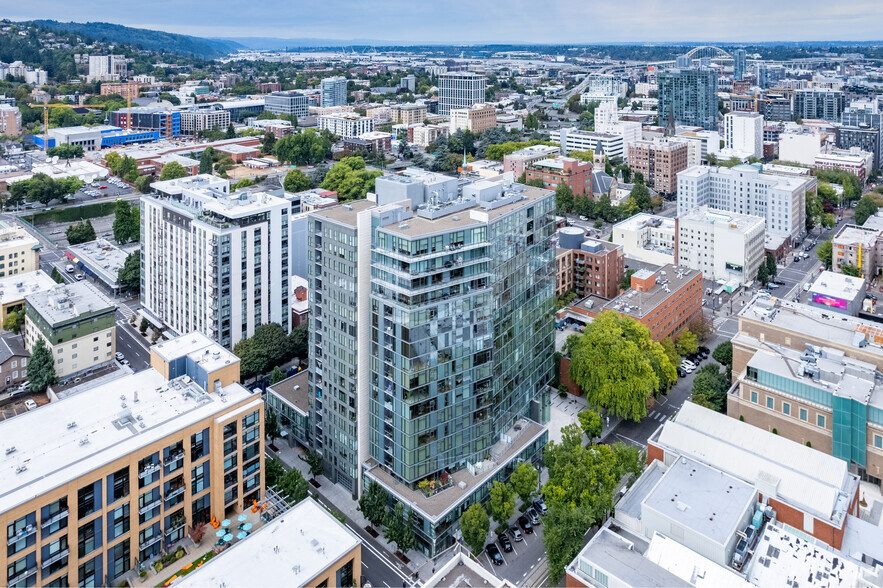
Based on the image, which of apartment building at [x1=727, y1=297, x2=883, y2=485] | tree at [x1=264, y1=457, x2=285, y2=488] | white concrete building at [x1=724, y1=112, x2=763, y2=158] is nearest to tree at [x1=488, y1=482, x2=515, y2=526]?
tree at [x1=264, y1=457, x2=285, y2=488]

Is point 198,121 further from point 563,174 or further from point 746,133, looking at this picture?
point 746,133

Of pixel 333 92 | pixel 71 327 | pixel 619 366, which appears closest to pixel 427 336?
pixel 619 366

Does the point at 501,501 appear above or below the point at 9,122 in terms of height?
below

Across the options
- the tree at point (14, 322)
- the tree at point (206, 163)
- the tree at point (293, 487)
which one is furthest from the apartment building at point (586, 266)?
the tree at point (206, 163)

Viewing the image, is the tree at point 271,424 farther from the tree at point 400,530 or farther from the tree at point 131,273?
the tree at point 131,273

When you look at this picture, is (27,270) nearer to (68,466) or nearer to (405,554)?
(68,466)
